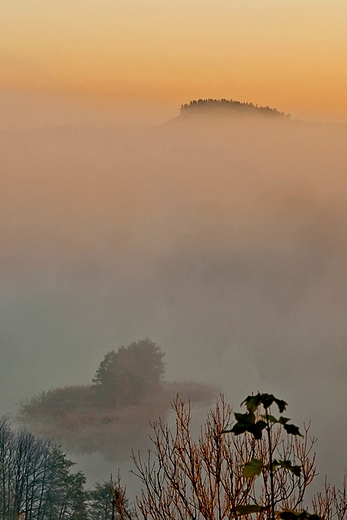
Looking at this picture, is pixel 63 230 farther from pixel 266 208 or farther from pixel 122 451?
pixel 122 451

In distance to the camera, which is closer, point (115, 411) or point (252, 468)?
point (252, 468)

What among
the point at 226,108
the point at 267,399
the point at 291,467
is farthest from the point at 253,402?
the point at 226,108

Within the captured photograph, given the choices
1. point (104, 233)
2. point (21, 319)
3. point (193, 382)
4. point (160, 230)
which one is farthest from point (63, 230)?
point (193, 382)

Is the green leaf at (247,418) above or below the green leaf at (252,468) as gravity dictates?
above

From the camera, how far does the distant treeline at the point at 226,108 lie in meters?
65.2

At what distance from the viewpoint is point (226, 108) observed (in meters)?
69.0

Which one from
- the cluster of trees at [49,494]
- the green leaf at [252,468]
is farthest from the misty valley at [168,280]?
the green leaf at [252,468]

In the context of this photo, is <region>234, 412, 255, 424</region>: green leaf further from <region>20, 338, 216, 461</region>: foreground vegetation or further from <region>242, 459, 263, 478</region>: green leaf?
<region>20, 338, 216, 461</region>: foreground vegetation

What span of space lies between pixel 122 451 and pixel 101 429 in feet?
7.72

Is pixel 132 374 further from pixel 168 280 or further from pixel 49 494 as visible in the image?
pixel 168 280

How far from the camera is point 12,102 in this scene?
68250 mm

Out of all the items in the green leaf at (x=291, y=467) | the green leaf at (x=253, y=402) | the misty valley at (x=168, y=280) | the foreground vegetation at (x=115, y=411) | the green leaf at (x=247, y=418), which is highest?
the misty valley at (x=168, y=280)

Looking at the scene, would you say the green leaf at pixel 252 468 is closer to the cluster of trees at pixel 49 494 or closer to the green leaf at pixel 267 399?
the green leaf at pixel 267 399

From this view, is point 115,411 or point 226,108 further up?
point 226,108
